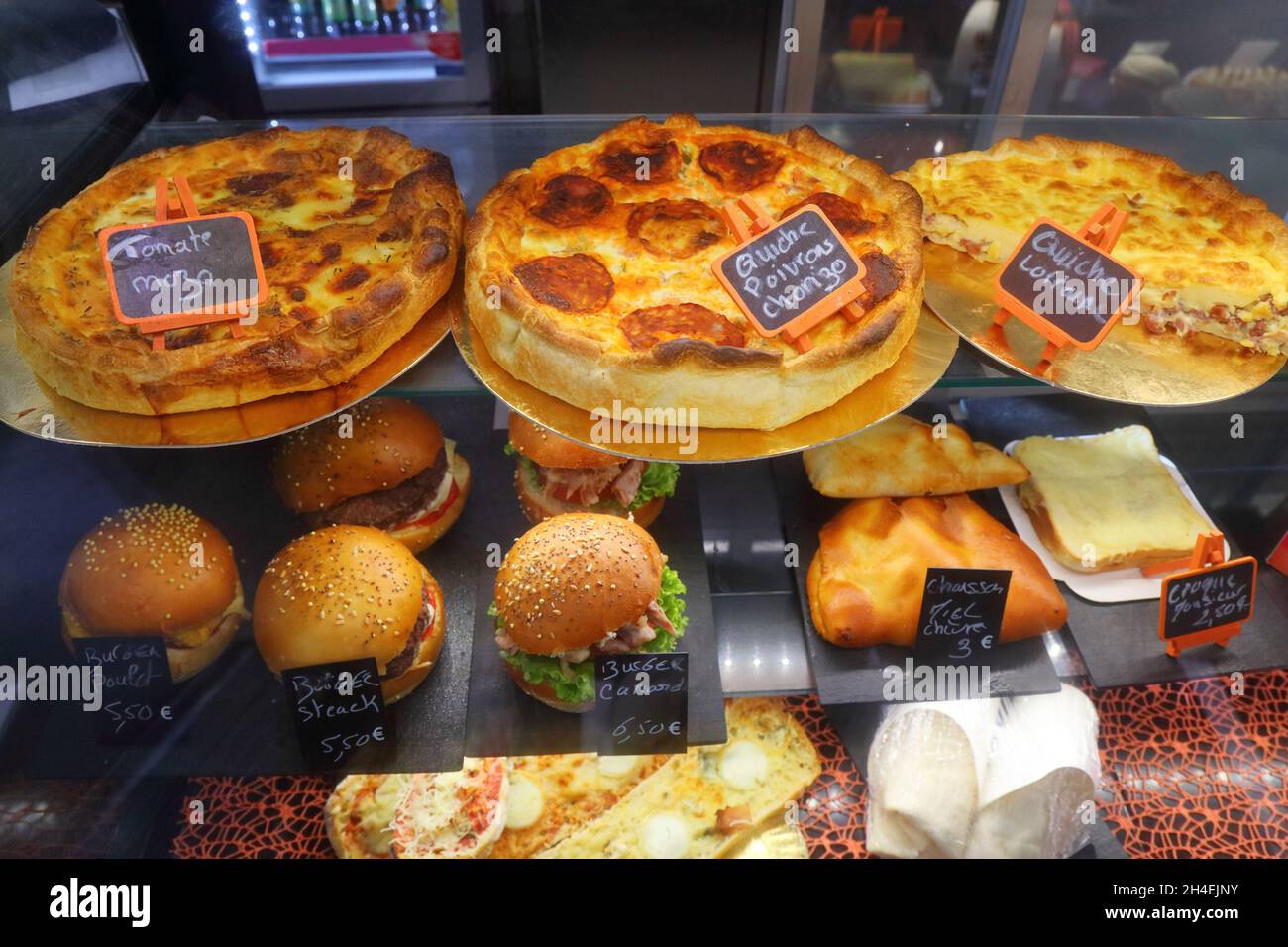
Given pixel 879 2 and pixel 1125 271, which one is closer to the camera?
pixel 1125 271

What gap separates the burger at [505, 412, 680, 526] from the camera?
11.8 feet

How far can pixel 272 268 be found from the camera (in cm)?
296

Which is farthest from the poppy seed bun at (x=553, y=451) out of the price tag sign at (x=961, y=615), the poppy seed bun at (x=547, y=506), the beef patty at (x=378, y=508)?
the price tag sign at (x=961, y=615)

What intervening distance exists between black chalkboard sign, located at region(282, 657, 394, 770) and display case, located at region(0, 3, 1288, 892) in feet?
0.05

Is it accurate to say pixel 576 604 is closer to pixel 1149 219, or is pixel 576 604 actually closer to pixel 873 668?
pixel 873 668

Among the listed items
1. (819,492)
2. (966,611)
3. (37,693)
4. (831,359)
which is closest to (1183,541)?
(966,611)

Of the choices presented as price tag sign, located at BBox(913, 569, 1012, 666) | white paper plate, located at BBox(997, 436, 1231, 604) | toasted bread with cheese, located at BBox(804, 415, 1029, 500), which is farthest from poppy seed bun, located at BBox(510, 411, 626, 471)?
white paper plate, located at BBox(997, 436, 1231, 604)

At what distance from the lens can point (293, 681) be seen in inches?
108

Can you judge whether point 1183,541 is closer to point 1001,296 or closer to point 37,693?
point 1001,296

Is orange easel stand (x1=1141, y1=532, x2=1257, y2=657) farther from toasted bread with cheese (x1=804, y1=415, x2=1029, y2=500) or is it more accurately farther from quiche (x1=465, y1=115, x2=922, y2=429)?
quiche (x1=465, y1=115, x2=922, y2=429)

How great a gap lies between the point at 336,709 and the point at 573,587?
0.83 m

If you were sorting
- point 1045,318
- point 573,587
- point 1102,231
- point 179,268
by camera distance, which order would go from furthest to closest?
point 573,587 < point 1102,231 < point 1045,318 < point 179,268

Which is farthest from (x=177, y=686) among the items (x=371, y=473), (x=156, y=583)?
(x=371, y=473)
